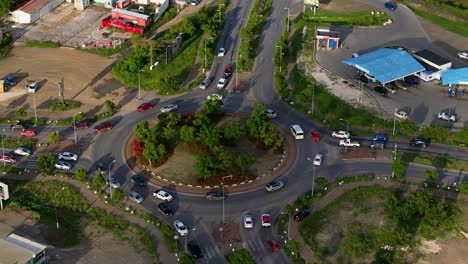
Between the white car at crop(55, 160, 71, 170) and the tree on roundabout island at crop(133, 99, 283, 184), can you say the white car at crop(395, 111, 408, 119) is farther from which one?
the white car at crop(55, 160, 71, 170)

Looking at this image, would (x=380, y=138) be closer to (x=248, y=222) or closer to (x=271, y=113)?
(x=271, y=113)

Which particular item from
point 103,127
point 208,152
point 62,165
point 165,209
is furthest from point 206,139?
point 62,165

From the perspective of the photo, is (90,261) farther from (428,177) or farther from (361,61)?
(361,61)

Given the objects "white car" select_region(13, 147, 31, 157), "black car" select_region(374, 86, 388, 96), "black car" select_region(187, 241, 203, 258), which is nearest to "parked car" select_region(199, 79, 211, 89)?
"black car" select_region(374, 86, 388, 96)

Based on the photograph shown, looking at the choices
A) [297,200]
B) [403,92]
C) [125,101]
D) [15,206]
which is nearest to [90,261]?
[15,206]

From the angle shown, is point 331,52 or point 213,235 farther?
point 331,52

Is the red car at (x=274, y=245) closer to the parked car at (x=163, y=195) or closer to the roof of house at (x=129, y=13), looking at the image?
the parked car at (x=163, y=195)

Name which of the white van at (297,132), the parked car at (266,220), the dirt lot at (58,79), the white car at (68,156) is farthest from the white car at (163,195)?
the dirt lot at (58,79)
